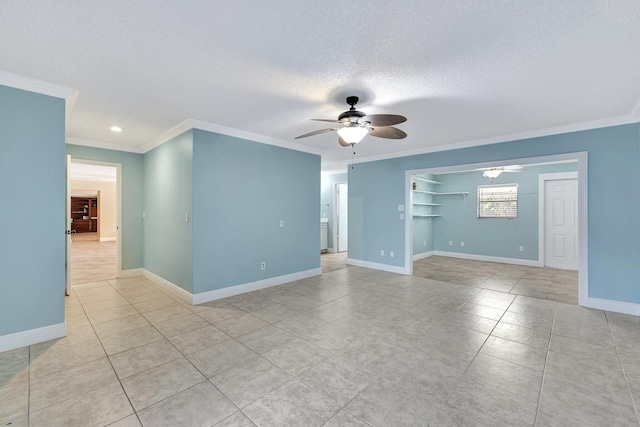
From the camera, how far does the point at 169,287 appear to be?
14.3 ft

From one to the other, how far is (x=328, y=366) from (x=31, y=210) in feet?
10.4

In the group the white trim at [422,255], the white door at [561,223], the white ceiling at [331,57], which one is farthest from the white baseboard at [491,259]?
the white ceiling at [331,57]

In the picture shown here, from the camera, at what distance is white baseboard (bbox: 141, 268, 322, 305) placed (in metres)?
3.85

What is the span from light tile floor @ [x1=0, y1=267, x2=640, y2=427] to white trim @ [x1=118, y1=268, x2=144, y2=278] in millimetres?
1490

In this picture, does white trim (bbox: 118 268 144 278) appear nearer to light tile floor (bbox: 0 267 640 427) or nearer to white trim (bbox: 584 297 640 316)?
light tile floor (bbox: 0 267 640 427)

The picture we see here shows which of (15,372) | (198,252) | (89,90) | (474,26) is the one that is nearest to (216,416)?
(15,372)

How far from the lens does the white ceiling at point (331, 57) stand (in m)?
1.70

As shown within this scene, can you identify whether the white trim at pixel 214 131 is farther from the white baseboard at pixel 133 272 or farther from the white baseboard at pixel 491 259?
the white baseboard at pixel 491 259

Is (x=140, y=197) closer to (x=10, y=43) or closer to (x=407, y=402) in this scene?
(x=10, y=43)

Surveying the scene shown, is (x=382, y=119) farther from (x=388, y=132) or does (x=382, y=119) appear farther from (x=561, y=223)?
(x=561, y=223)

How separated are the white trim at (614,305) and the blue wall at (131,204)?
7461 millimetres

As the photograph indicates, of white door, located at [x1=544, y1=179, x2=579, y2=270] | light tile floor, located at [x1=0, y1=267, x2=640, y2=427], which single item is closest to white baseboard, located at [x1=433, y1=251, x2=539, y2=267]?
white door, located at [x1=544, y1=179, x2=579, y2=270]

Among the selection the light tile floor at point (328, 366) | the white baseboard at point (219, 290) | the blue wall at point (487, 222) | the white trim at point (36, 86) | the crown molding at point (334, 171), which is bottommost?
the light tile floor at point (328, 366)

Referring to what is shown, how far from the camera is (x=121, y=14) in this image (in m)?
1.73
